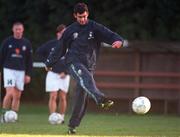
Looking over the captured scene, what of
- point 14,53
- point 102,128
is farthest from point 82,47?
point 14,53

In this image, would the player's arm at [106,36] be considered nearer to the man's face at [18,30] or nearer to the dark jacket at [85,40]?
the dark jacket at [85,40]

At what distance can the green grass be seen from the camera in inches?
524

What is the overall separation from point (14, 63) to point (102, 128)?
342cm

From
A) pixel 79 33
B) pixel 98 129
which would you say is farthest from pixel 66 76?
pixel 79 33

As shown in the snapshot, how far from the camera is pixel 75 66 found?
1309 cm

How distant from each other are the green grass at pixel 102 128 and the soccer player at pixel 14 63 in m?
0.63

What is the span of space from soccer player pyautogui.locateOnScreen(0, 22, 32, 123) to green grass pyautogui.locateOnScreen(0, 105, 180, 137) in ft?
2.05

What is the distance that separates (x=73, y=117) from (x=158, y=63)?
27.3ft

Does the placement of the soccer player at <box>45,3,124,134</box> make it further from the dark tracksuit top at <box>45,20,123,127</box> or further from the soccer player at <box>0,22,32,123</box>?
the soccer player at <box>0,22,32,123</box>

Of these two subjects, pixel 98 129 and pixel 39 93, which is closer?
pixel 98 129

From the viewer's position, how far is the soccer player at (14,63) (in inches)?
677

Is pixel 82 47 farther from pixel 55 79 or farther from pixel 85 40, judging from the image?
pixel 55 79

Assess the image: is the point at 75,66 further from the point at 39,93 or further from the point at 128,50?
the point at 39,93

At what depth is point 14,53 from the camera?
56.6 ft
